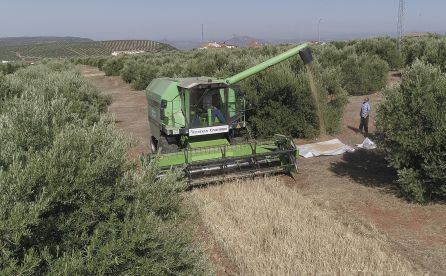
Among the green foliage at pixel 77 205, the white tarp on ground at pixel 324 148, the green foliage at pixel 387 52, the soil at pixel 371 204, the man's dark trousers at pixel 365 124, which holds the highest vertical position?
the green foliage at pixel 387 52

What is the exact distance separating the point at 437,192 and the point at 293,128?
8.59 m

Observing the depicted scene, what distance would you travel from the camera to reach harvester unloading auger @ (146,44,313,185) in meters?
13.1

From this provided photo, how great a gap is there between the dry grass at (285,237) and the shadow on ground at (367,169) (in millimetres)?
2702

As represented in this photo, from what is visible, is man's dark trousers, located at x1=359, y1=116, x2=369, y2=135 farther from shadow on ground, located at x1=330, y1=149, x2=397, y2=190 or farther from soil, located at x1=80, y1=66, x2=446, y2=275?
shadow on ground, located at x1=330, y1=149, x2=397, y2=190

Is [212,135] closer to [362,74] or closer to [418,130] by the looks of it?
[418,130]

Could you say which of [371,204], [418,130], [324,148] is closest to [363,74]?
[324,148]

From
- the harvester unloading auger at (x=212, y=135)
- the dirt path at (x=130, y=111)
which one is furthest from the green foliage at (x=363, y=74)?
the harvester unloading auger at (x=212, y=135)

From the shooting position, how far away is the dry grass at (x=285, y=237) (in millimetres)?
8047

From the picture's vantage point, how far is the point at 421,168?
38.0 feet

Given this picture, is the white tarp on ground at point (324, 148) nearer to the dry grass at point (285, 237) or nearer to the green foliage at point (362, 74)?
the dry grass at point (285, 237)

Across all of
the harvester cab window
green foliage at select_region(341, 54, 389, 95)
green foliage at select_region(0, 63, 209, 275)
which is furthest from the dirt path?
green foliage at select_region(341, 54, 389, 95)

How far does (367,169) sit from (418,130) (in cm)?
358

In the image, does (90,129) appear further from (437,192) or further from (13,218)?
(437,192)

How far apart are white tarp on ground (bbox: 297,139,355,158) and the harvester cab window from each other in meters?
4.20
